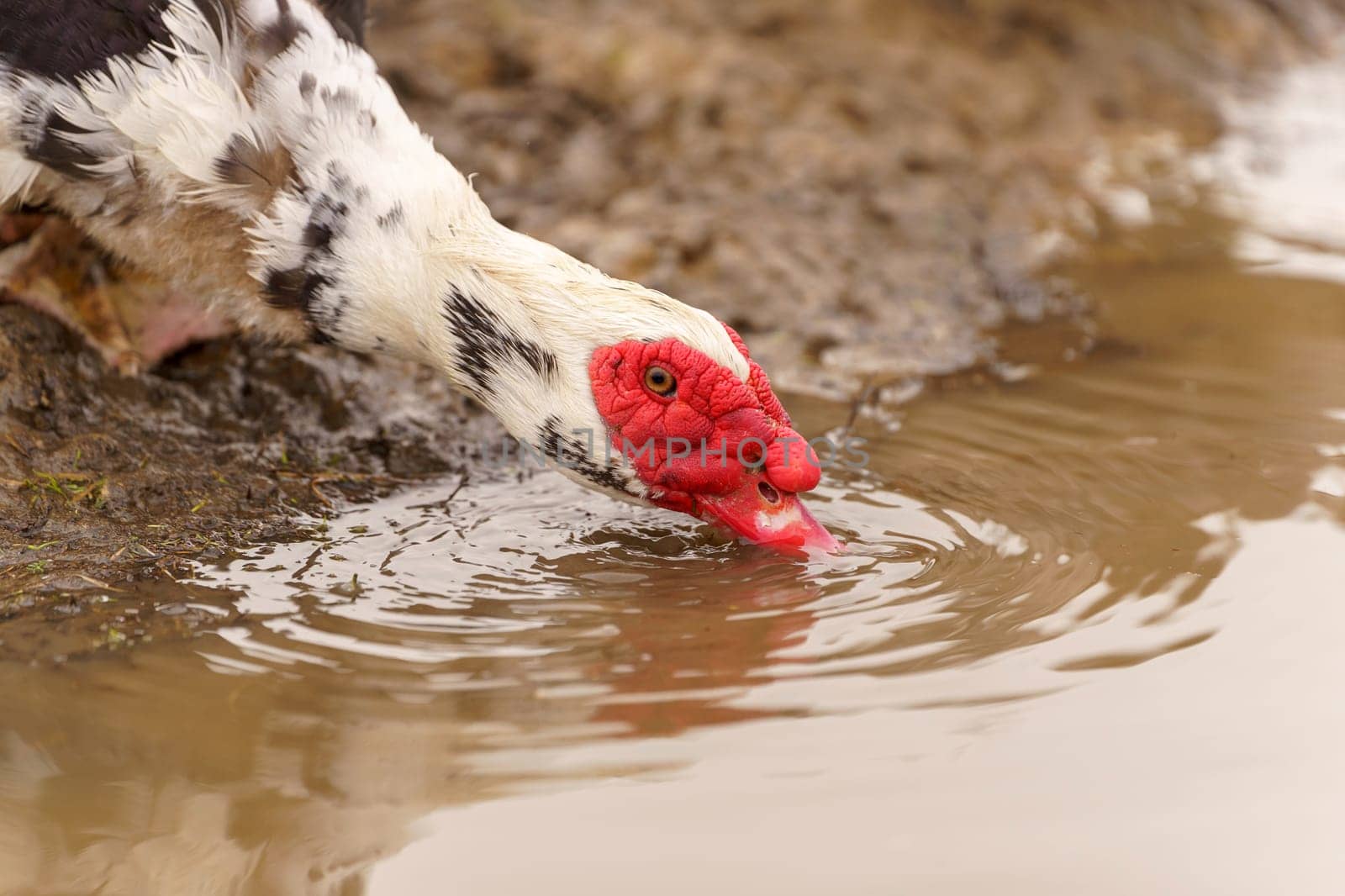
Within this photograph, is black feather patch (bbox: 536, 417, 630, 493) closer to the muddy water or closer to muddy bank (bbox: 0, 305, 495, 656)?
the muddy water

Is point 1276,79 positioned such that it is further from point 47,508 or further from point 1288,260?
point 47,508

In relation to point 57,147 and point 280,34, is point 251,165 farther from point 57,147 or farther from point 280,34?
point 57,147

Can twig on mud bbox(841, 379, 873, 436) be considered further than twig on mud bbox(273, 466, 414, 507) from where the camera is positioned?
Yes

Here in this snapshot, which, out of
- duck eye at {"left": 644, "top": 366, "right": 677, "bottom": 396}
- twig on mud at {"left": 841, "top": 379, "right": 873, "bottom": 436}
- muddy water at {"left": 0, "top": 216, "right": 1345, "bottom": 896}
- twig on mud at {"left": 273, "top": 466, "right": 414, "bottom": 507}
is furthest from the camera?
twig on mud at {"left": 841, "top": 379, "right": 873, "bottom": 436}

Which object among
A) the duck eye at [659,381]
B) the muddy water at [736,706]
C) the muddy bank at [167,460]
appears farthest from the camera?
the duck eye at [659,381]

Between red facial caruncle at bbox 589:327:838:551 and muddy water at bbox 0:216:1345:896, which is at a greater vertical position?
red facial caruncle at bbox 589:327:838:551

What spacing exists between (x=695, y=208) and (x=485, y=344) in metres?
2.74

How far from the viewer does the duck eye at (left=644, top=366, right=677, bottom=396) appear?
351cm

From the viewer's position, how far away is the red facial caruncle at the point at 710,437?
11.5 feet

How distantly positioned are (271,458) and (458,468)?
594 millimetres

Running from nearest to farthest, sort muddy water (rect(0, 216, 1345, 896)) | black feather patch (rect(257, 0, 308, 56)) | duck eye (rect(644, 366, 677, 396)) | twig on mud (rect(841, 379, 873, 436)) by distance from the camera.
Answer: muddy water (rect(0, 216, 1345, 896)), duck eye (rect(644, 366, 677, 396)), black feather patch (rect(257, 0, 308, 56)), twig on mud (rect(841, 379, 873, 436))

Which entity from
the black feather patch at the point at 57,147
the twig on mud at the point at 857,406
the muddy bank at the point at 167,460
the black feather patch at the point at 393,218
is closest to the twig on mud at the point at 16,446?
the muddy bank at the point at 167,460

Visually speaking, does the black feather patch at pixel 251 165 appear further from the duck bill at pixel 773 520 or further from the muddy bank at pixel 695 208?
the duck bill at pixel 773 520

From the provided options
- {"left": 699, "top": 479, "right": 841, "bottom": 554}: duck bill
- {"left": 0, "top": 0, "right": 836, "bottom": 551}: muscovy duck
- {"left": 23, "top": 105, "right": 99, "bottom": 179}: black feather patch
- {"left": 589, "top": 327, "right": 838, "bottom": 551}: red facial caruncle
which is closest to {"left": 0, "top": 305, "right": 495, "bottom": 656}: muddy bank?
{"left": 0, "top": 0, "right": 836, "bottom": 551}: muscovy duck
